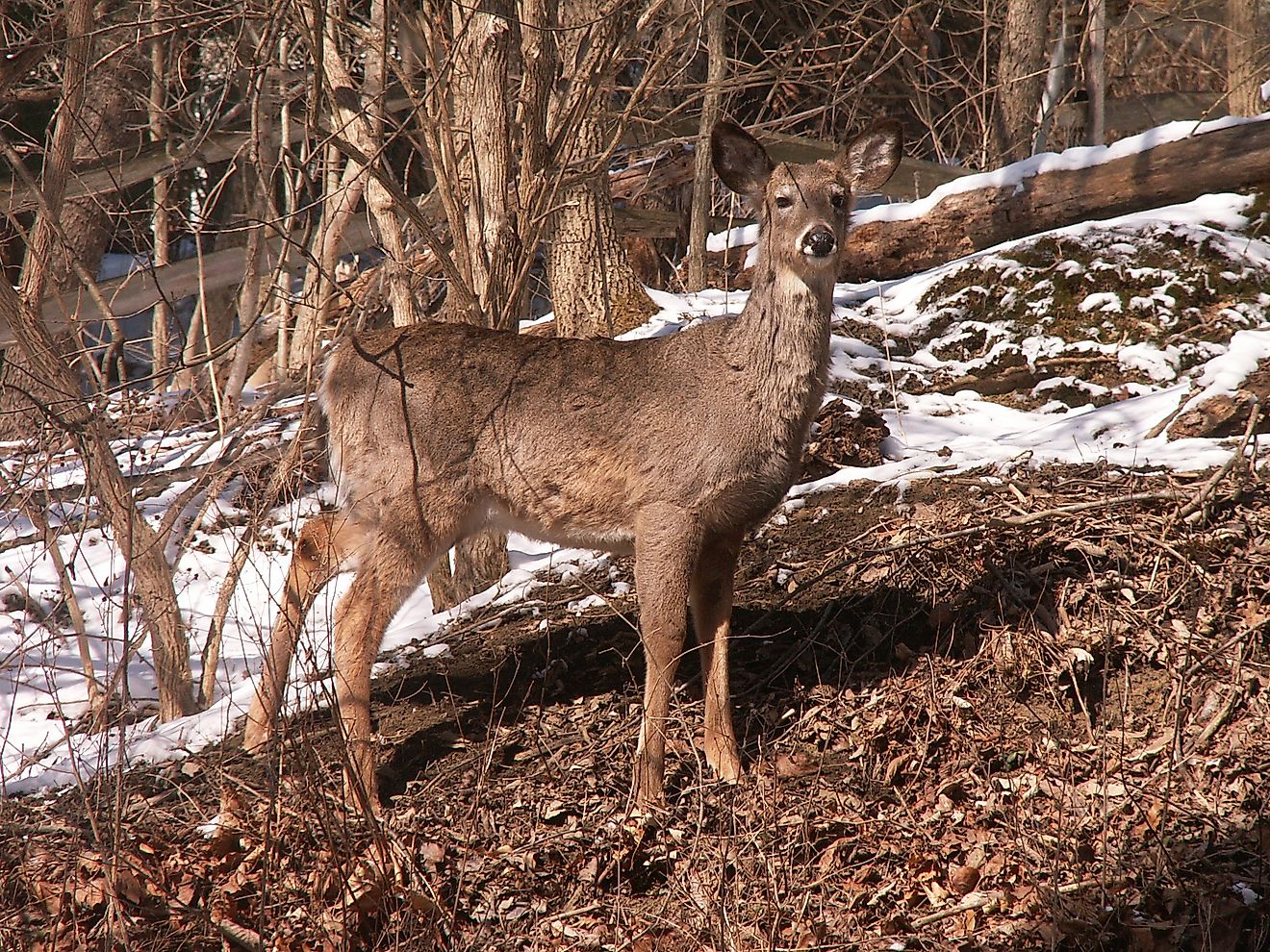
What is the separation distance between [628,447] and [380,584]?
3.91 feet

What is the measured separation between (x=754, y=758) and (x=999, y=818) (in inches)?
42.1

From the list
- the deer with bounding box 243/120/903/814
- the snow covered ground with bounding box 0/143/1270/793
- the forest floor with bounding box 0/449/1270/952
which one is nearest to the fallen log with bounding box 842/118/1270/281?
the snow covered ground with bounding box 0/143/1270/793

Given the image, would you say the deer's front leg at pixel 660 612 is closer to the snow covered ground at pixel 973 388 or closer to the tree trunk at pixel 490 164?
the snow covered ground at pixel 973 388

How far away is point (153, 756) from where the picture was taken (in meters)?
5.73

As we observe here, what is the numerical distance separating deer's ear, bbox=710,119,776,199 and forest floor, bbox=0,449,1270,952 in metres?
1.84

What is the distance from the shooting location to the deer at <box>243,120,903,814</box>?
488 cm

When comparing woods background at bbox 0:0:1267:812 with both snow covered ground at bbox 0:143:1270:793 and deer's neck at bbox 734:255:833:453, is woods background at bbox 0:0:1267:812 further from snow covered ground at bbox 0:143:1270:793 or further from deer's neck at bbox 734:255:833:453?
deer's neck at bbox 734:255:833:453

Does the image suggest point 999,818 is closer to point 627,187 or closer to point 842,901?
point 842,901

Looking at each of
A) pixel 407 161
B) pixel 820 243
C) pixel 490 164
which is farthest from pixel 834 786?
pixel 407 161

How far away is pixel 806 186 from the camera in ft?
17.1

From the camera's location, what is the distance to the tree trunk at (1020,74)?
1283 cm

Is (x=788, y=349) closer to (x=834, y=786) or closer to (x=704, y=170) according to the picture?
(x=834, y=786)

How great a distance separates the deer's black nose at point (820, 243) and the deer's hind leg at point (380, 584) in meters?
1.83

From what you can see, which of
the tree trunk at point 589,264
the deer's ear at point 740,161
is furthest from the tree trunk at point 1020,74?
the deer's ear at point 740,161
